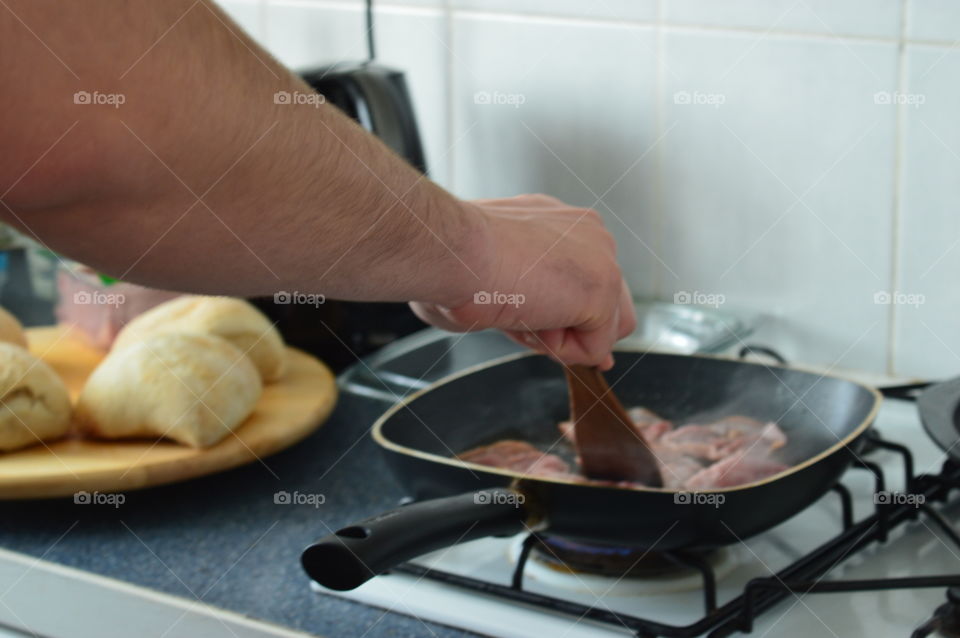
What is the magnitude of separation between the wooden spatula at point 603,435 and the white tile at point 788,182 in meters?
0.32

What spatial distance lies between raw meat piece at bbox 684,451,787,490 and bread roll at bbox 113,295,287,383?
1.40 ft

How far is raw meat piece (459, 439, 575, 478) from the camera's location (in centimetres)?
79

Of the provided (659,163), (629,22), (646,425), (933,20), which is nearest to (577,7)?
(629,22)

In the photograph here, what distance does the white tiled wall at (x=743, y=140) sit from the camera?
93cm

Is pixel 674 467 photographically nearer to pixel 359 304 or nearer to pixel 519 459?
pixel 519 459

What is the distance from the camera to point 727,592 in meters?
0.68

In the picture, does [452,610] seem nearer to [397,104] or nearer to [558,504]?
[558,504]

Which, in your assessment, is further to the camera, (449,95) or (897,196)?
A: (449,95)

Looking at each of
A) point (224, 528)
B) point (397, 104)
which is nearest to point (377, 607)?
point (224, 528)

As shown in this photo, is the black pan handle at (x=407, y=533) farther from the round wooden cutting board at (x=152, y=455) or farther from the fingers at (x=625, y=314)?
the round wooden cutting board at (x=152, y=455)

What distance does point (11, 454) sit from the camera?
84 cm

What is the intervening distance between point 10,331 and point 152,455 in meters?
0.26

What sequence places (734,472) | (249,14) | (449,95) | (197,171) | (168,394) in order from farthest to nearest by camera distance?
(249,14)
(449,95)
(168,394)
(734,472)
(197,171)

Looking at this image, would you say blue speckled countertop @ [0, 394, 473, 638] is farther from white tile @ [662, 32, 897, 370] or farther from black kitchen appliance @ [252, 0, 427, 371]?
white tile @ [662, 32, 897, 370]
